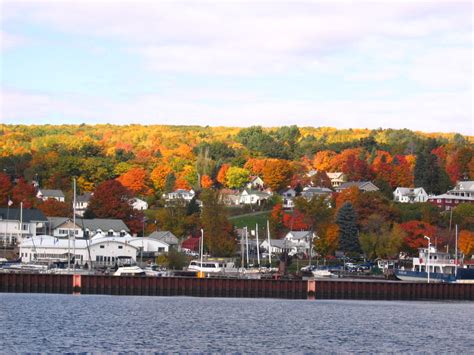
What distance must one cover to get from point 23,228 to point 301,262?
42.2 meters

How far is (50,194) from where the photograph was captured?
7603 inches

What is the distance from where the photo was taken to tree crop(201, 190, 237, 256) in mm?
150500

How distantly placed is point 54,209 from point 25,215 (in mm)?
12356

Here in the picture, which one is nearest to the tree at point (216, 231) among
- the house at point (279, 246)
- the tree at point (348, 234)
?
the house at point (279, 246)

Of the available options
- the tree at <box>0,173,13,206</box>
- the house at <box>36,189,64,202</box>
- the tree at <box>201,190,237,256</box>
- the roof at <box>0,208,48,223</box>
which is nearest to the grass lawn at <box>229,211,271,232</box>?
the tree at <box>201,190,237,256</box>


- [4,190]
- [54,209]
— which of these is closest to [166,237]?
[54,209]

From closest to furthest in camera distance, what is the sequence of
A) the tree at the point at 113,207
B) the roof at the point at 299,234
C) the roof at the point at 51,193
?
the roof at the point at 299,234 → the tree at the point at 113,207 → the roof at the point at 51,193

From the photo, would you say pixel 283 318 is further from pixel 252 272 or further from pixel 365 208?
pixel 365 208

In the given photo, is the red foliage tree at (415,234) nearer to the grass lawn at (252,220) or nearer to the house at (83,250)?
the grass lawn at (252,220)

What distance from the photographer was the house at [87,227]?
16162 cm

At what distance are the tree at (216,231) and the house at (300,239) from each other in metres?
13.0

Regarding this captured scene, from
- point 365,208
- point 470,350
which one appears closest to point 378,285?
point 470,350

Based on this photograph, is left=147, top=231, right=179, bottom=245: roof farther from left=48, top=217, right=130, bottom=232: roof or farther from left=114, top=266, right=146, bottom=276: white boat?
left=114, top=266, right=146, bottom=276: white boat

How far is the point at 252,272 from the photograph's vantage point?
5012 inches
